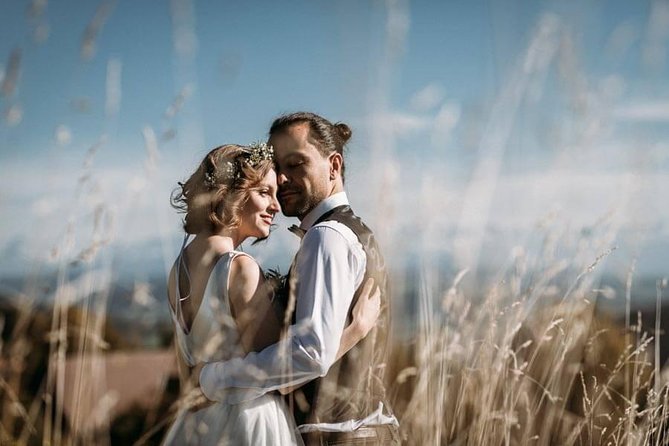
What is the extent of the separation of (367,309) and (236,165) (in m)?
0.69

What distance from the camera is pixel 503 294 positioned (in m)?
2.38

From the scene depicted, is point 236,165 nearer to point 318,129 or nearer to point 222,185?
point 222,185

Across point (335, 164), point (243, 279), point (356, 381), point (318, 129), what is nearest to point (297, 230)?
point (335, 164)

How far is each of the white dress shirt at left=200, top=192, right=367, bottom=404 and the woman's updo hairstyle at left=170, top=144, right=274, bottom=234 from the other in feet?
Answer: 1.10

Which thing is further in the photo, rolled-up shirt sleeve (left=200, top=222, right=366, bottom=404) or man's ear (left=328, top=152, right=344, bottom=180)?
man's ear (left=328, top=152, right=344, bottom=180)

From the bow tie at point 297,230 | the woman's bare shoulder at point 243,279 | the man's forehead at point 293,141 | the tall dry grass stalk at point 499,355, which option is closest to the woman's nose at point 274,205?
the bow tie at point 297,230

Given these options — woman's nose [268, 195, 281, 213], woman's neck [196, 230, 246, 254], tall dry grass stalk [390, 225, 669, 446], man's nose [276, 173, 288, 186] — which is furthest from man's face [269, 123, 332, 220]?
tall dry grass stalk [390, 225, 669, 446]

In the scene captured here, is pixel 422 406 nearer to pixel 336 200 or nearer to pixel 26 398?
pixel 336 200

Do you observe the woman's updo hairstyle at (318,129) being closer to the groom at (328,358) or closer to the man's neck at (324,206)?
the man's neck at (324,206)

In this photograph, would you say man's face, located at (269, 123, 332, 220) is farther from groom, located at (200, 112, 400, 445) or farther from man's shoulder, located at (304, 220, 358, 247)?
man's shoulder, located at (304, 220, 358, 247)

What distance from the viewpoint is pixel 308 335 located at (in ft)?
7.69

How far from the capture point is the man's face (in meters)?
2.97

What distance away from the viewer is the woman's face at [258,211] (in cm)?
276

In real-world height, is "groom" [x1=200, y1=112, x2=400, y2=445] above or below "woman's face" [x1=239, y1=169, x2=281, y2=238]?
below
